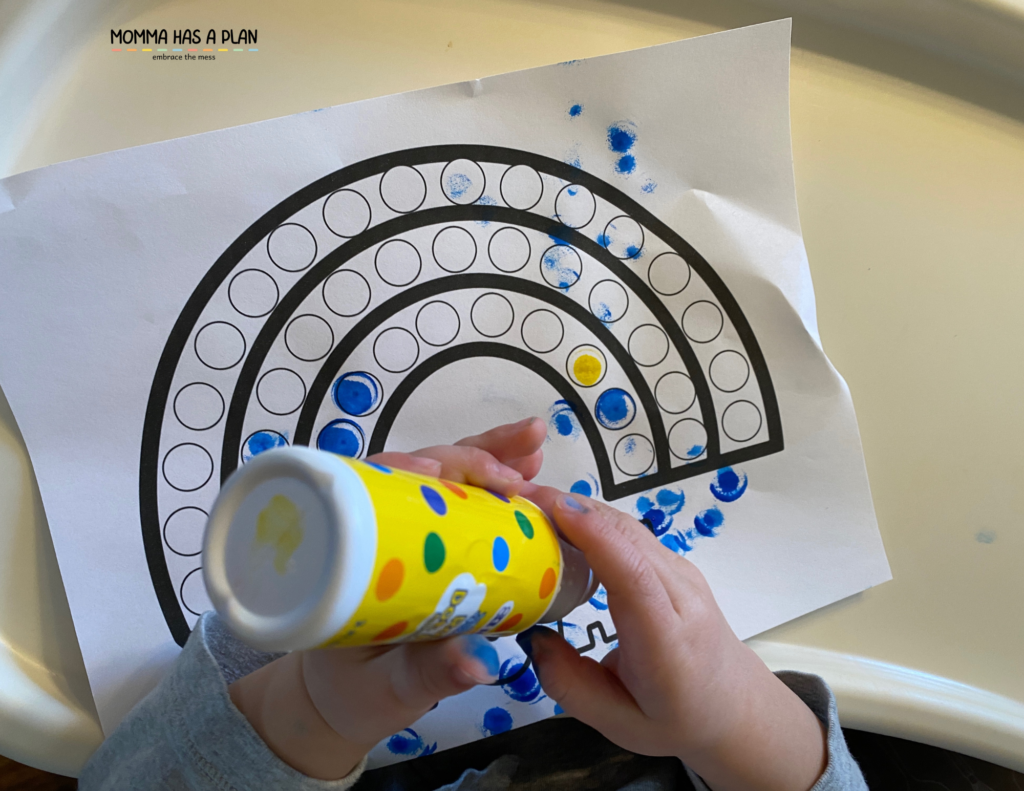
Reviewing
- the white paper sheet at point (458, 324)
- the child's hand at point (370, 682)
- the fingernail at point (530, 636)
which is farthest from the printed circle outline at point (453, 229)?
the fingernail at point (530, 636)

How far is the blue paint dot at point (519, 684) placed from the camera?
39cm

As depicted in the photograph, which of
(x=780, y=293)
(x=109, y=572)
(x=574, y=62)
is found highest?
(x=574, y=62)

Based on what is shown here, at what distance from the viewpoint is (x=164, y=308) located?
0.37 meters

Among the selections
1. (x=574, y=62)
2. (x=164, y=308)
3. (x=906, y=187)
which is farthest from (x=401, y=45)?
(x=906, y=187)

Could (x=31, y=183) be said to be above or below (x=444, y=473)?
above

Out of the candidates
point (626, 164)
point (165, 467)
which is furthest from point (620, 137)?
point (165, 467)

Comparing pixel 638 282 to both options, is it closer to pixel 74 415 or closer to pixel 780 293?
pixel 780 293

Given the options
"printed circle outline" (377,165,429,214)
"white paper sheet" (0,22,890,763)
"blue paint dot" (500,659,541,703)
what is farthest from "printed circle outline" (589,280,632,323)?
"blue paint dot" (500,659,541,703)

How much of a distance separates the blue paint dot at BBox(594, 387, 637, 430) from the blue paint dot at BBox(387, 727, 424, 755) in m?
0.21

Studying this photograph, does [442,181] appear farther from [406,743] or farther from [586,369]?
[406,743]

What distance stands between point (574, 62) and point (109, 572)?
39cm

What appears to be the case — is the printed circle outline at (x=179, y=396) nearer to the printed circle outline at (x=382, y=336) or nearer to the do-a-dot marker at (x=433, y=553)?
the printed circle outline at (x=382, y=336)

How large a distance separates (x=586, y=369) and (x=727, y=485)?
11 centimetres

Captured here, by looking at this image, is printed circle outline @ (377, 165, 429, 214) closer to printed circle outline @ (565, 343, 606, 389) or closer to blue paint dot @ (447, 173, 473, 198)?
blue paint dot @ (447, 173, 473, 198)
